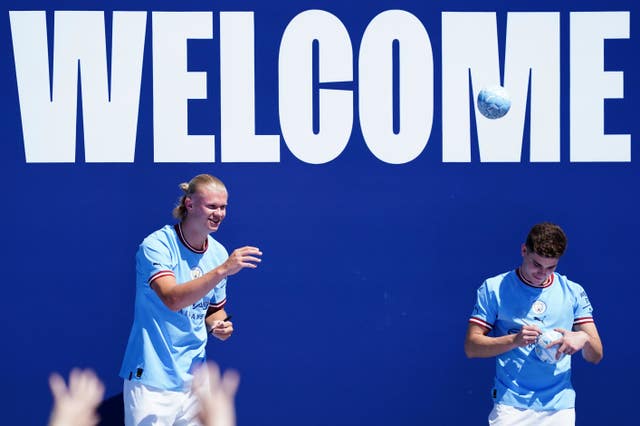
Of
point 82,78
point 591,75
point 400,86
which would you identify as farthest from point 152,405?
point 591,75

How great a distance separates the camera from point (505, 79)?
221 inches

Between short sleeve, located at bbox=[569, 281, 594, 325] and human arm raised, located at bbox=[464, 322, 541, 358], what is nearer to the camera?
human arm raised, located at bbox=[464, 322, 541, 358]

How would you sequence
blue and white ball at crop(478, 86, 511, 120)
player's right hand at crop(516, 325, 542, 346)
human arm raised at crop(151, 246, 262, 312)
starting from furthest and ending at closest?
blue and white ball at crop(478, 86, 511, 120), player's right hand at crop(516, 325, 542, 346), human arm raised at crop(151, 246, 262, 312)

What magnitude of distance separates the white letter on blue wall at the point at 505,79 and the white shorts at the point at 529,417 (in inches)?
65.0

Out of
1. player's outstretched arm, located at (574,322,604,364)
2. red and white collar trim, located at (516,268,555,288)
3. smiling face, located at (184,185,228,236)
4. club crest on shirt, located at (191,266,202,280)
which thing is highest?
smiling face, located at (184,185,228,236)

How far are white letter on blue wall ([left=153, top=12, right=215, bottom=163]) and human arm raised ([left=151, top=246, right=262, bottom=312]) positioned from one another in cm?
131

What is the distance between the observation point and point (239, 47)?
556 centimetres

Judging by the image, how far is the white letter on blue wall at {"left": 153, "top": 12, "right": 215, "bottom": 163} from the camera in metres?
5.54

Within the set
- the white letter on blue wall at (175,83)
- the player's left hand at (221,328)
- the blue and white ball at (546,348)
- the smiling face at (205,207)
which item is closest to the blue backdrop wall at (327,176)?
the white letter on blue wall at (175,83)

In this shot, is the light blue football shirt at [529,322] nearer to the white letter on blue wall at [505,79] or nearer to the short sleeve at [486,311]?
the short sleeve at [486,311]

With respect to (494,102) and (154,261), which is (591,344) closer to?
(494,102)

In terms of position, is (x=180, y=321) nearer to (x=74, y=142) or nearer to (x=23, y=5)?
(x=74, y=142)

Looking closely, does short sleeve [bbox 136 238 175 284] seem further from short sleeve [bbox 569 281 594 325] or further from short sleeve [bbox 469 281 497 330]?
short sleeve [bbox 569 281 594 325]

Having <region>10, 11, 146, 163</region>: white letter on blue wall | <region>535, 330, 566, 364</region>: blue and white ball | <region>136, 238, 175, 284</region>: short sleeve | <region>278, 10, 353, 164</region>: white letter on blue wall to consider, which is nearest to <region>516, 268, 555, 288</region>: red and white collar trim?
<region>535, 330, 566, 364</region>: blue and white ball
